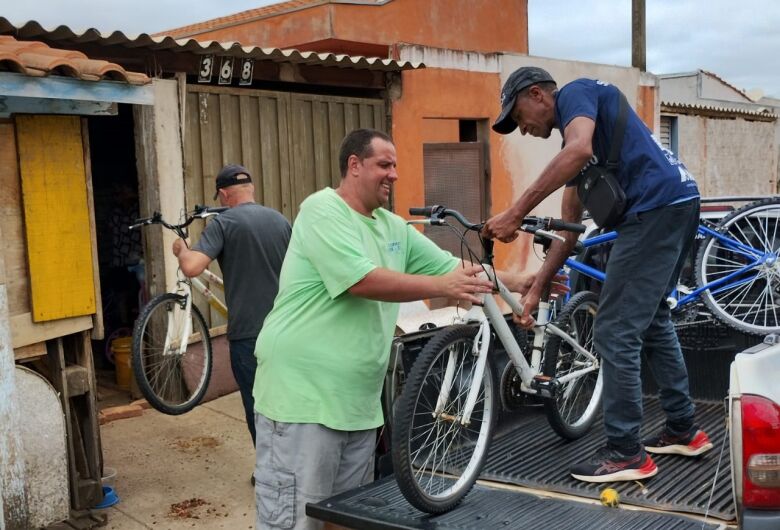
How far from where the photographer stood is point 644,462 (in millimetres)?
3549

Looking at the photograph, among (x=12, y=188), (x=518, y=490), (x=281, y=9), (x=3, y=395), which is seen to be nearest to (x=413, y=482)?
(x=518, y=490)

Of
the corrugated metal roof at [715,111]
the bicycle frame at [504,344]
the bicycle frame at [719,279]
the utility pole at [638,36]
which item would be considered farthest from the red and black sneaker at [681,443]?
the corrugated metal roof at [715,111]

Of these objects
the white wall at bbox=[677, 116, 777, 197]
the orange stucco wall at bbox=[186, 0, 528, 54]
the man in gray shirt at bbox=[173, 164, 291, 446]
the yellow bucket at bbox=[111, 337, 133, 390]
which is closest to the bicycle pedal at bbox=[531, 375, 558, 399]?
the man in gray shirt at bbox=[173, 164, 291, 446]

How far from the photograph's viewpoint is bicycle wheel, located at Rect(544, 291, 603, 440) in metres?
4.18

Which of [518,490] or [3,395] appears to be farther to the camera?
[3,395]

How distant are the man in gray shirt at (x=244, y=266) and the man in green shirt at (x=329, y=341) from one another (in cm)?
203

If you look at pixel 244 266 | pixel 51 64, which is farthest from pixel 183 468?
pixel 51 64

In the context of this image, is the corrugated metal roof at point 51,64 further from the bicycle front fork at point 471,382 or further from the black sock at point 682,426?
the black sock at point 682,426

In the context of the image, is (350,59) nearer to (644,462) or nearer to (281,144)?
(281,144)

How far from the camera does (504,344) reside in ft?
13.2

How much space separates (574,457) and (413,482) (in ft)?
3.80

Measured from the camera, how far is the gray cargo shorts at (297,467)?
3133 millimetres

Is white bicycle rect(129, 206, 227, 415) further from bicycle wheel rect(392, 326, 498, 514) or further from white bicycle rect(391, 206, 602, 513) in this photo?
bicycle wheel rect(392, 326, 498, 514)

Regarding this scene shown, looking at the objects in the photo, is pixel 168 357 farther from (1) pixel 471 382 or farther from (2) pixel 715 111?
(2) pixel 715 111
